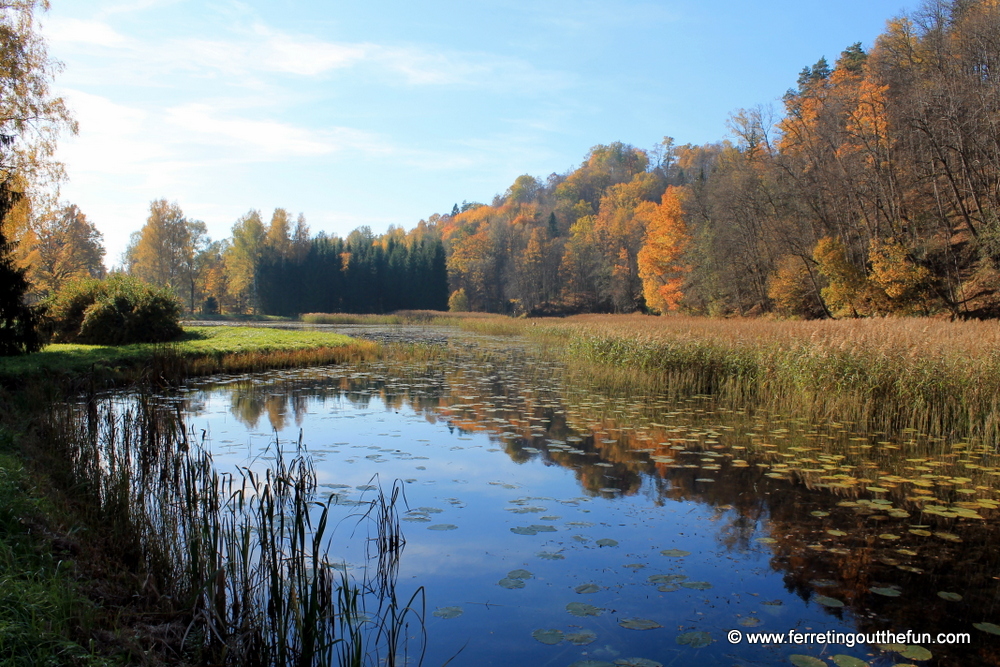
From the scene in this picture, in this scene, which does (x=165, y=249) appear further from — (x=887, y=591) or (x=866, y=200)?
(x=887, y=591)

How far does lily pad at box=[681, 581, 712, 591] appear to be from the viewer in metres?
A: 3.99

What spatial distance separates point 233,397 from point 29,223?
13807mm

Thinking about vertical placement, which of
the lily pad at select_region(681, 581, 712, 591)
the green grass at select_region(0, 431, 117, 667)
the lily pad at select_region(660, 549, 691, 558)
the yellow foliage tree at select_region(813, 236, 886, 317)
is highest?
the yellow foliage tree at select_region(813, 236, 886, 317)

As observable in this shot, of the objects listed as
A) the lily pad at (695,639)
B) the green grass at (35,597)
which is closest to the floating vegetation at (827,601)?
the lily pad at (695,639)

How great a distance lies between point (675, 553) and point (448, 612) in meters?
1.87

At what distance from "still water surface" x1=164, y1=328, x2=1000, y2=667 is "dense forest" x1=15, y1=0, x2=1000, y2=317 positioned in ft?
51.2

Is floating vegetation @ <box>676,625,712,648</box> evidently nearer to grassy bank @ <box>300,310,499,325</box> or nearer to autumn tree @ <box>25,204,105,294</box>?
autumn tree @ <box>25,204,105,294</box>

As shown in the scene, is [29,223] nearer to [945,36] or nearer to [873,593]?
[873,593]

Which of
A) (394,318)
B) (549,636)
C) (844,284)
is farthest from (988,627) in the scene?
(394,318)

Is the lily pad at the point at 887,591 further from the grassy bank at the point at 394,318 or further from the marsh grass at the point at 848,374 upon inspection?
the grassy bank at the point at 394,318

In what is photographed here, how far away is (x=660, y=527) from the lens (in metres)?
5.12

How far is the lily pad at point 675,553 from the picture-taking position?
4512mm

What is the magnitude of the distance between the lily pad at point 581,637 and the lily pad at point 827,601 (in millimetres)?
1534

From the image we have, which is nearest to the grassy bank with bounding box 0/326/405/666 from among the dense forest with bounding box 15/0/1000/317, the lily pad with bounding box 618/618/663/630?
the lily pad with bounding box 618/618/663/630
